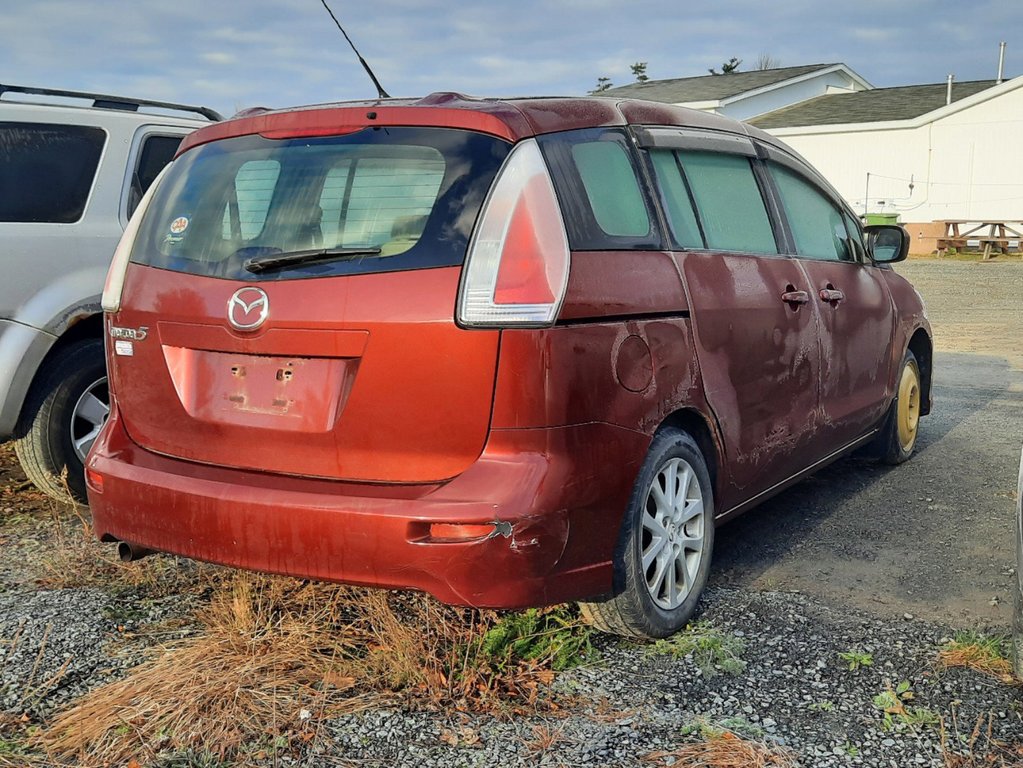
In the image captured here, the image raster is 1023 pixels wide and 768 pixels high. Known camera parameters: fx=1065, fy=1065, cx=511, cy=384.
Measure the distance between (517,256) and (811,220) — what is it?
265 cm

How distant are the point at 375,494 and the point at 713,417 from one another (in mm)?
Result: 1395

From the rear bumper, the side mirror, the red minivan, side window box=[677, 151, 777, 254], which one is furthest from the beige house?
the rear bumper

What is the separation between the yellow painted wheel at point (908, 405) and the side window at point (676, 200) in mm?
2672

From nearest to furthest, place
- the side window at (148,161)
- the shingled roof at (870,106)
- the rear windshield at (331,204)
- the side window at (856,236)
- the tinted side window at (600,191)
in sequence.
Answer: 1. the rear windshield at (331,204)
2. the tinted side window at (600,191)
3. the side window at (856,236)
4. the side window at (148,161)
5. the shingled roof at (870,106)

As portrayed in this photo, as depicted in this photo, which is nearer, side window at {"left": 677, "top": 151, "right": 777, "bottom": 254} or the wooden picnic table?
side window at {"left": 677, "top": 151, "right": 777, "bottom": 254}

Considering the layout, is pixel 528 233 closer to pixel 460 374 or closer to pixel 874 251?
pixel 460 374

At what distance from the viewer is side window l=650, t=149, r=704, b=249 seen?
3.87m

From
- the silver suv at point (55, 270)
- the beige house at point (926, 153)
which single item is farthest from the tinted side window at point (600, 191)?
the beige house at point (926, 153)

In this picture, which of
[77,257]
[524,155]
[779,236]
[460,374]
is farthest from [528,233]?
[77,257]

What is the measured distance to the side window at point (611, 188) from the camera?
3414 millimetres

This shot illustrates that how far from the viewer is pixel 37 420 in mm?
5195

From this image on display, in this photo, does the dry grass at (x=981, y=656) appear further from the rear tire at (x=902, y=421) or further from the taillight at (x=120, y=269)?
the taillight at (x=120, y=269)

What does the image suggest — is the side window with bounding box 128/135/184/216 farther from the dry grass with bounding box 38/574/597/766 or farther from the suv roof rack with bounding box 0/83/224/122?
the dry grass with bounding box 38/574/597/766

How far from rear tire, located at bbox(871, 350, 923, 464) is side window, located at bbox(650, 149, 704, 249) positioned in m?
2.61
